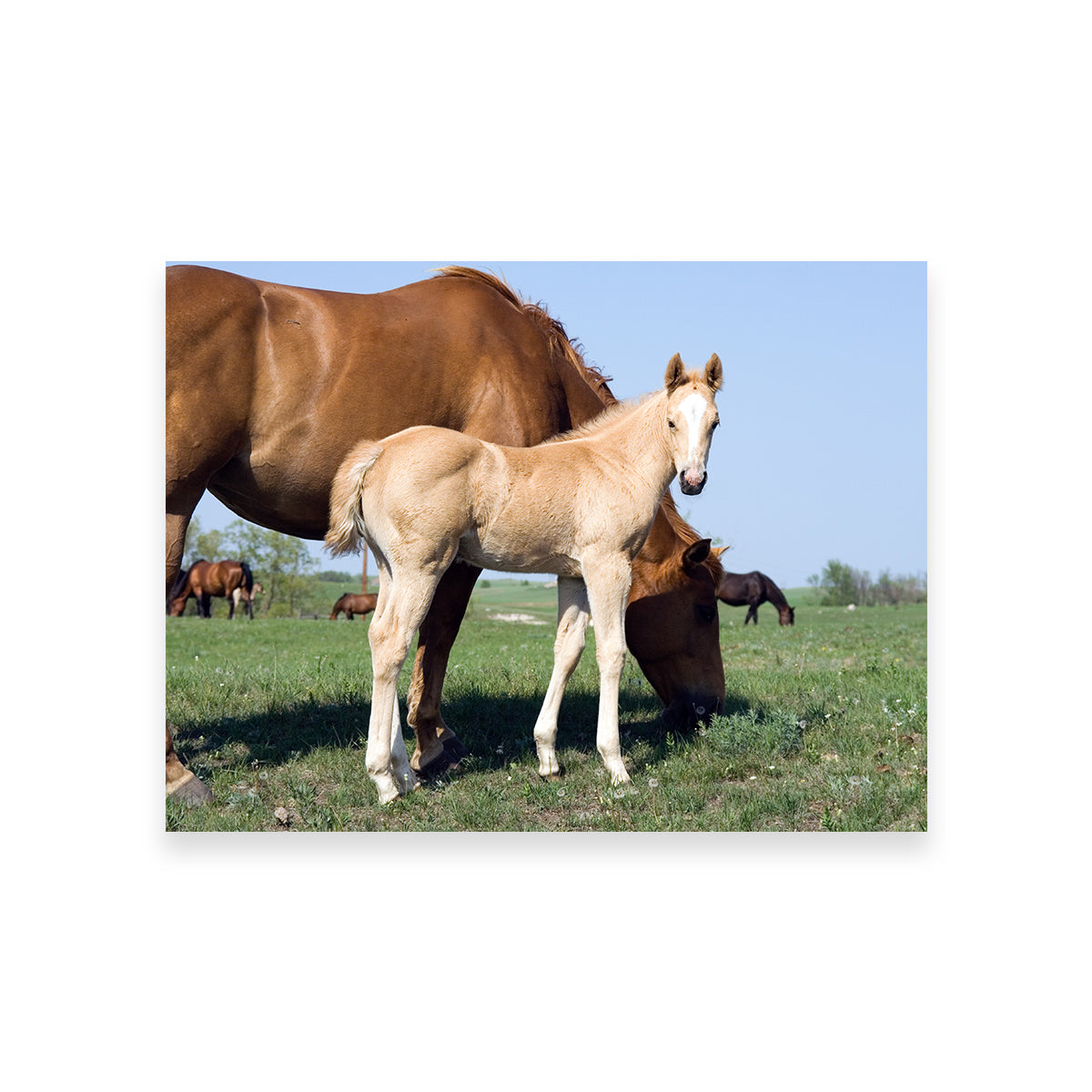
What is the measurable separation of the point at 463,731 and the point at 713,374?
288cm

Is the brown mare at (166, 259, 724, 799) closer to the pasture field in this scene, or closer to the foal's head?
the pasture field

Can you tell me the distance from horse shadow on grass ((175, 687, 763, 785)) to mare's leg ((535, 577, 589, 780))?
0.39 metres

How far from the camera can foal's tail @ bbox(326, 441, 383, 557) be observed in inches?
182

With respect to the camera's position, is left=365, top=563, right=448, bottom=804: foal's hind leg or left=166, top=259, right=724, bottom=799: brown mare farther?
left=166, top=259, right=724, bottom=799: brown mare

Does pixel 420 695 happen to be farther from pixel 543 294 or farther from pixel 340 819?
pixel 543 294

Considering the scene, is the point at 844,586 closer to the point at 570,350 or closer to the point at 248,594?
the point at 570,350

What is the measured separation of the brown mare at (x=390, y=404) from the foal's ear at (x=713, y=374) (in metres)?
1.08

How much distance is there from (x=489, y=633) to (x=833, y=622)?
6156 mm

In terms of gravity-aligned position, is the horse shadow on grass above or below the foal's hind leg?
below

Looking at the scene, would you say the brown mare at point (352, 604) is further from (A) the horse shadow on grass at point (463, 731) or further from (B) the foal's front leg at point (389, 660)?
(B) the foal's front leg at point (389, 660)

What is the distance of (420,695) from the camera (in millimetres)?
5598

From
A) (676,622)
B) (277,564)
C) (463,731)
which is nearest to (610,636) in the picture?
(676,622)

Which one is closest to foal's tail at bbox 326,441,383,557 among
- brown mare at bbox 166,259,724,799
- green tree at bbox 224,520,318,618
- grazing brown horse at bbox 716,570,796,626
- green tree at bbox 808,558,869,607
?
brown mare at bbox 166,259,724,799

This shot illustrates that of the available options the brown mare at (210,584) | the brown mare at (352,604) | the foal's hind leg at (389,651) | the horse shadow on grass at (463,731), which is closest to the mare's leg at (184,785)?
the horse shadow on grass at (463,731)
